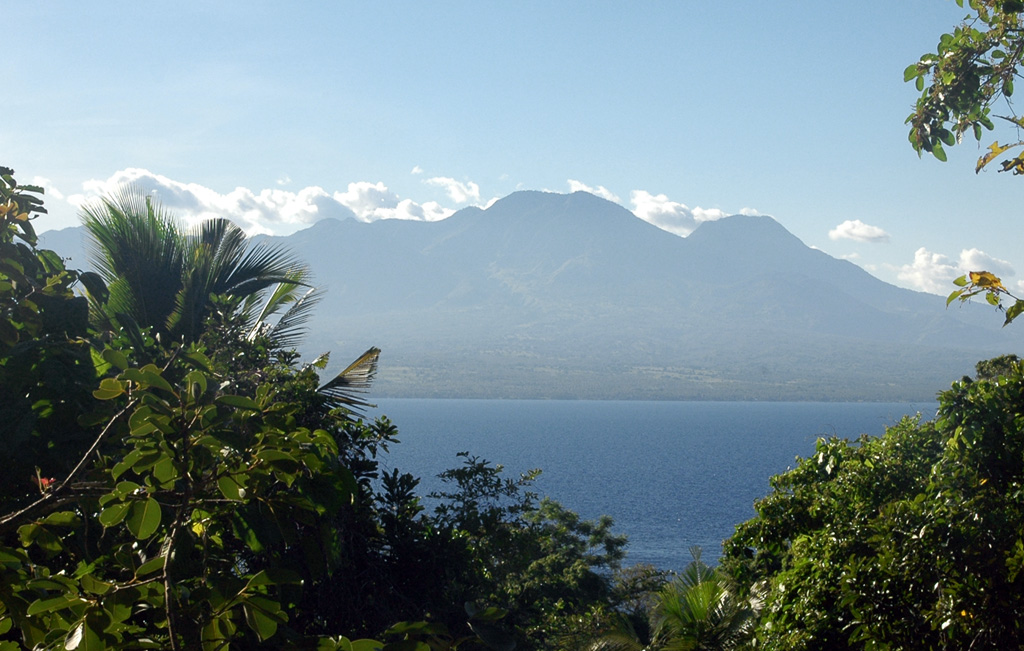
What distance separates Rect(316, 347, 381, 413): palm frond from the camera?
692 cm

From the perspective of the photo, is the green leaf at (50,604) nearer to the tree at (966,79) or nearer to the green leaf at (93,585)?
the green leaf at (93,585)

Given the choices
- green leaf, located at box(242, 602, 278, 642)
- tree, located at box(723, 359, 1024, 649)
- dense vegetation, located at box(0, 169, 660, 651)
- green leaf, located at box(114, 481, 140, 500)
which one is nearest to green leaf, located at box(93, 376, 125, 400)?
dense vegetation, located at box(0, 169, 660, 651)

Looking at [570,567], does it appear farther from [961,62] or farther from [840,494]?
[961,62]

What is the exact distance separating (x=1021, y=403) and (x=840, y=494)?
177 cm

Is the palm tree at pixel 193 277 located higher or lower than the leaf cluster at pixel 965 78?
lower

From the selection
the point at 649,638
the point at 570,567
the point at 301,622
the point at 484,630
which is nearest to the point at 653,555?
the point at 570,567

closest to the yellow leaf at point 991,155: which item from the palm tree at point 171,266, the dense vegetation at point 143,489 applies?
the dense vegetation at point 143,489

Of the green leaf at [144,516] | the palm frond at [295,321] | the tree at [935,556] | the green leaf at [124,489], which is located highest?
the palm frond at [295,321]

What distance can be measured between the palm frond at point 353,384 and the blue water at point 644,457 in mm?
5263

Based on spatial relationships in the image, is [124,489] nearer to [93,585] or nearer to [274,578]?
[93,585]

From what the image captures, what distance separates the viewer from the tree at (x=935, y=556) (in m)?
4.42

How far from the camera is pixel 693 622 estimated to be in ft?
24.8

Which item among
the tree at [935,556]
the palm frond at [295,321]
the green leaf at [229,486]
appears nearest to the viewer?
the green leaf at [229,486]

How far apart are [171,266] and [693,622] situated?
→ 595cm
